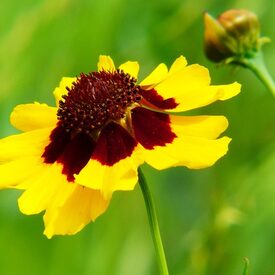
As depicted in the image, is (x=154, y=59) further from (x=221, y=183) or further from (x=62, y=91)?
(x=62, y=91)

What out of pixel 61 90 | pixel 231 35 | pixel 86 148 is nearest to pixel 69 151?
pixel 86 148

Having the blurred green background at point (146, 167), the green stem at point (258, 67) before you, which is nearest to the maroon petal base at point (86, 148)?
the green stem at point (258, 67)

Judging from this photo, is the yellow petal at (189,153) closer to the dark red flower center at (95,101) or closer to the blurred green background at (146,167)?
the dark red flower center at (95,101)

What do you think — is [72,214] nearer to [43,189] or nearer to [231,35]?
[43,189]

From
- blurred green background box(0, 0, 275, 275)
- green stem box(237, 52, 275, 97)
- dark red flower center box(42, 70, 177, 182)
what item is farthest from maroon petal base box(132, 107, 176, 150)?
blurred green background box(0, 0, 275, 275)

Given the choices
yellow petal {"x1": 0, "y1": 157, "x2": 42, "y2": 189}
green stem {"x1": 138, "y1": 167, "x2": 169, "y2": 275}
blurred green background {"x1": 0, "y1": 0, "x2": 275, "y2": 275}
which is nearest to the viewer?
green stem {"x1": 138, "y1": 167, "x2": 169, "y2": 275}

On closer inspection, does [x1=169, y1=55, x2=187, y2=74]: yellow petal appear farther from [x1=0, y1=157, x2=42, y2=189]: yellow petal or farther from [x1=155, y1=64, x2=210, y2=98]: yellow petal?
[x1=0, y1=157, x2=42, y2=189]: yellow petal

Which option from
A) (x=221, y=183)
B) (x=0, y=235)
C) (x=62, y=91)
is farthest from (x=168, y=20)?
(x=62, y=91)
